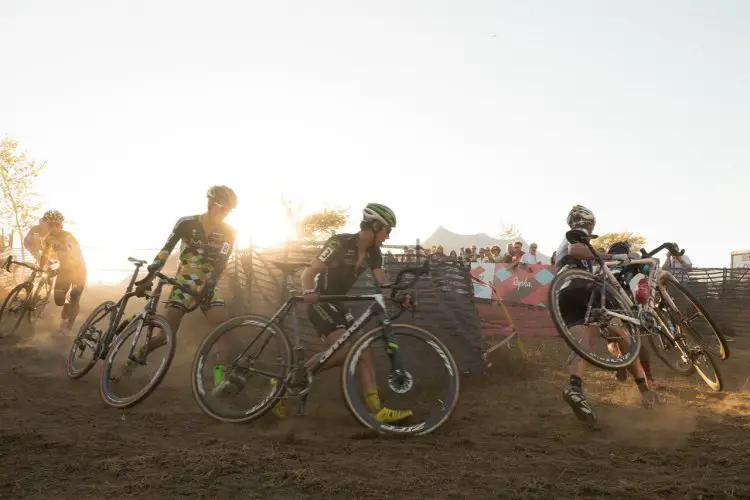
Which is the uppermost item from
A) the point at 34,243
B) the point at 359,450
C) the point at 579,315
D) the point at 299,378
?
the point at 34,243

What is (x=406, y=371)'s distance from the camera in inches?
194

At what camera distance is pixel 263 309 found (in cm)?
979

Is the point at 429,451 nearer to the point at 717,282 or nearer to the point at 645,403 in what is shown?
the point at 645,403

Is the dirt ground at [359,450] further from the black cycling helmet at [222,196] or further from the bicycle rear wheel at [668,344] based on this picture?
the black cycling helmet at [222,196]

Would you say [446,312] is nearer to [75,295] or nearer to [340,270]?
[340,270]

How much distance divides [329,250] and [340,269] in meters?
0.24

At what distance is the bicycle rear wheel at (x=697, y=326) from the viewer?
6.47 metres

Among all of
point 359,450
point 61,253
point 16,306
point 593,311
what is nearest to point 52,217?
point 61,253

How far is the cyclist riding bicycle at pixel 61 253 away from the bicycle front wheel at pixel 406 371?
6.84m

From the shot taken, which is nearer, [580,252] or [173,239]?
[580,252]

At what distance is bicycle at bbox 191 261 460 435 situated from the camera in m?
4.87

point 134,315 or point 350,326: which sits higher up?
point 350,326

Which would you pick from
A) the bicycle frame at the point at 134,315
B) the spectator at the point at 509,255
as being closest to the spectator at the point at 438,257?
the spectator at the point at 509,255

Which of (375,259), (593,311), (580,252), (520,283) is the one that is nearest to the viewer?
(375,259)
